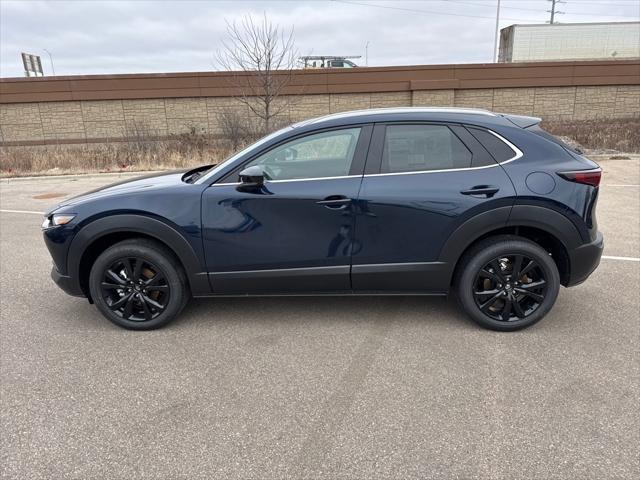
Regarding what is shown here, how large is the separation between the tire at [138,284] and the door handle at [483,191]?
91.3 inches

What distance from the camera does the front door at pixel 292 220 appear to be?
3.56 m

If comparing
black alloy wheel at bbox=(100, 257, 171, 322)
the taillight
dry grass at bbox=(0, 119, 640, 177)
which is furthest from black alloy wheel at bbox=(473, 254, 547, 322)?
dry grass at bbox=(0, 119, 640, 177)

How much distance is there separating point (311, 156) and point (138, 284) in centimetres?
172

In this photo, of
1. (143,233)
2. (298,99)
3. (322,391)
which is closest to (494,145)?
(322,391)

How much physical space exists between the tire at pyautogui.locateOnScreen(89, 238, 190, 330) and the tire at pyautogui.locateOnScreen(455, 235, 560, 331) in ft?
7.44

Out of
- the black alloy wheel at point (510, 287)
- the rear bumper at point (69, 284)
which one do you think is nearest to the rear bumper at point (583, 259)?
the black alloy wheel at point (510, 287)

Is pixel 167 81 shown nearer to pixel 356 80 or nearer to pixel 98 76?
pixel 98 76

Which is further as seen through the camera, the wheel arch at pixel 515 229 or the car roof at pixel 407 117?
the car roof at pixel 407 117

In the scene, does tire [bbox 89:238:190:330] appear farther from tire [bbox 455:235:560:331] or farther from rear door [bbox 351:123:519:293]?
tire [bbox 455:235:560:331]

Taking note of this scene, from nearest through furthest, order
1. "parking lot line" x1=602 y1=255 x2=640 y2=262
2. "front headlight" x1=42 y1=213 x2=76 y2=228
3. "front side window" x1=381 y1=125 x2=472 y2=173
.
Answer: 1. "front side window" x1=381 y1=125 x2=472 y2=173
2. "front headlight" x1=42 y1=213 x2=76 y2=228
3. "parking lot line" x1=602 y1=255 x2=640 y2=262

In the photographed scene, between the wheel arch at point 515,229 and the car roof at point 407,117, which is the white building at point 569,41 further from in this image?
the wheel arch at point 515,229

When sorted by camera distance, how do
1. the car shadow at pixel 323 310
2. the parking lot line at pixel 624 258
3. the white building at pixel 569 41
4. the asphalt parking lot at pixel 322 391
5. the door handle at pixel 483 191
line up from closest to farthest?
1. the asphalt parking lot at pixel 322 391
2. the door handle at pixel 483 191
3. the car shadow at pixel 323 310
4. the parking lot line at pixel 624 258
5. the white building at pixel 569 41

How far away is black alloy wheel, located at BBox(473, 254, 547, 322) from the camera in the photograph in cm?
362

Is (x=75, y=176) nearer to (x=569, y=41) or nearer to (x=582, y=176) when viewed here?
(x=582, y=176)
